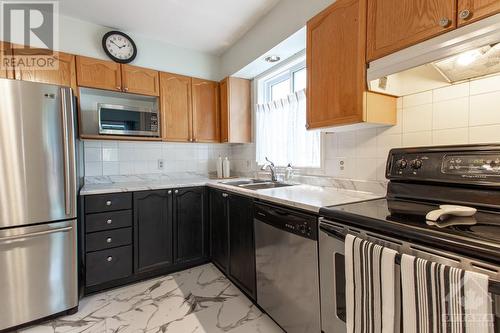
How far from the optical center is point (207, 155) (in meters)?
3.23

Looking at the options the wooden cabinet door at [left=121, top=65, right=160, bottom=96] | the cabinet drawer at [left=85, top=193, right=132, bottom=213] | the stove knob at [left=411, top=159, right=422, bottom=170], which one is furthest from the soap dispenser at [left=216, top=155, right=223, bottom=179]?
the stove knob at [left=411, top=159, right=422, bottom=170]

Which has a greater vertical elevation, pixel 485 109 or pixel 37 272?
pixel 485 109

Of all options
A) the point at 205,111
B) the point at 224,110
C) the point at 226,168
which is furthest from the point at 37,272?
the point at 224,110

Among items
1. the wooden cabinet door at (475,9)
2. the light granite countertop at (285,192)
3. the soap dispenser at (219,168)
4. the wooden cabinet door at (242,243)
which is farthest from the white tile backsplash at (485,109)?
the soap dispenser at (219,168)

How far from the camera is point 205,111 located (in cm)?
293

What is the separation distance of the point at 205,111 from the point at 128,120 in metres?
0.89

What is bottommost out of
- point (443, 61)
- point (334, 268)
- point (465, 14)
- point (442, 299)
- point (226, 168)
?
point (334, 268)

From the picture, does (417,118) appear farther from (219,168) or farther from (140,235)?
(140,235)

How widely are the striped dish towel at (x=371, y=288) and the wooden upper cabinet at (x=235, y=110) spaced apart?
210 cm

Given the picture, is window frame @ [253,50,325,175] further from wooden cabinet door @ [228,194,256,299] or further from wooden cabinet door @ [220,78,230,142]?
wooden cabinet door @ [228,194,256,299]

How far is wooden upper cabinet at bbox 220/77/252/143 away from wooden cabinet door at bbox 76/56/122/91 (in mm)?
1142

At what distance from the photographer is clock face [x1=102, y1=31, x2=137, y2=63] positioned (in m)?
2.40

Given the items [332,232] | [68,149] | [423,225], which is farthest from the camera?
[68,149]

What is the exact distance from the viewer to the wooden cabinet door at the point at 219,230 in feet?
7.25
